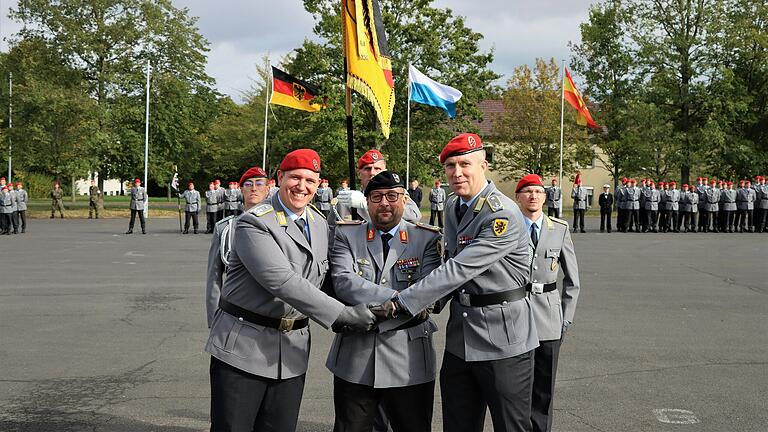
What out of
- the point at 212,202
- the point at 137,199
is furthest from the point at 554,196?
the point at 137,199

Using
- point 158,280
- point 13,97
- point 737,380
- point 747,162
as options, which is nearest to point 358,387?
point 737,380

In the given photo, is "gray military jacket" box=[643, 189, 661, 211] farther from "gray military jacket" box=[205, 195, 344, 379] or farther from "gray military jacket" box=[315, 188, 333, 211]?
"gray military jacket" box=[205, 195, 344, 379]

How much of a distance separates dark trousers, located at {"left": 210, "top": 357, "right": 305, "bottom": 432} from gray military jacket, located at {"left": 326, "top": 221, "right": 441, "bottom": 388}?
0.28m

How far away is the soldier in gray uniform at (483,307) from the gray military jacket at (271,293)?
572mm

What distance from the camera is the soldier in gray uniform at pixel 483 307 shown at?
12.3 ft

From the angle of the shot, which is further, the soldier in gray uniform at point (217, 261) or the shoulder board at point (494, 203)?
the soldier in gray uniform at point (217, 261)

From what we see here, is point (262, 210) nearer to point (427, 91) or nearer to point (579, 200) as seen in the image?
point (427, 91)

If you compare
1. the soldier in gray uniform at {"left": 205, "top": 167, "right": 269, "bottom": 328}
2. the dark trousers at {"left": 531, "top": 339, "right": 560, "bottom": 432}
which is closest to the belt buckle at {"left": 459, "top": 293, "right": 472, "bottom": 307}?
the dark trousers at {"left": 531, "top": 339, "right": 560, "bottom": 432}

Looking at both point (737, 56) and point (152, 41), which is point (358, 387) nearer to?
point (152, 41)

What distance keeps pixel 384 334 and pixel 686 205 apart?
29.1 metres

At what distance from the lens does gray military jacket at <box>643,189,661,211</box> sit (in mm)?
28797

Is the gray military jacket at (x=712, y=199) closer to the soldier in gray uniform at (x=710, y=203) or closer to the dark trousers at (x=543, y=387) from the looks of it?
the soldier in gray uniform at (x=710, y=203)

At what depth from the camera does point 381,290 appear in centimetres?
370

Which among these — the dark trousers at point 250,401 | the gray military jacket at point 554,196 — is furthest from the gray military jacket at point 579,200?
the dark trousers at point 250,401
